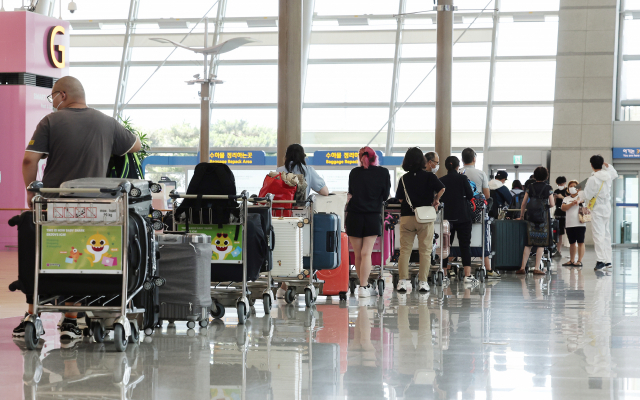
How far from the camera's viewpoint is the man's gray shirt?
467 cm

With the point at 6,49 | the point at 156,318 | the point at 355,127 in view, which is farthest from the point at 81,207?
the point at 355,127

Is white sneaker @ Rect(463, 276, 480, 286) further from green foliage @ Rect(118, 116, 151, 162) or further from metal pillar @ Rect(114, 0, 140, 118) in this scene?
metal pillar @ Rect(114, 0, 140, 118)

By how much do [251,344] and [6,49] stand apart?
36.9 ft

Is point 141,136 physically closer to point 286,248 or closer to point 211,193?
point 286,248

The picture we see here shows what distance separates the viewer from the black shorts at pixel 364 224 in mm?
7621

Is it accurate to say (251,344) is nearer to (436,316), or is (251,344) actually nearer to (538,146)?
(436,316)

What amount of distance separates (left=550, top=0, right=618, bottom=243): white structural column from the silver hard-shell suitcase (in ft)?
53.0

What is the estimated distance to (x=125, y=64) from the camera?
845 inches

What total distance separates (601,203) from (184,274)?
865 centimetres

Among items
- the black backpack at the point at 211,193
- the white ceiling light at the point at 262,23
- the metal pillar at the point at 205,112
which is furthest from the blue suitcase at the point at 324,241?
the white ceiling light at the point at 262,23

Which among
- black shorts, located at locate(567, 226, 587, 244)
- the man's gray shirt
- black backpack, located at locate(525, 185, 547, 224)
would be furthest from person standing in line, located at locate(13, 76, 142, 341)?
black shorts, located at locate(567, 226, 587, 244)

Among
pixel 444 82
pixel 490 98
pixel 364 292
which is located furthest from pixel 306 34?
pixel 364 292

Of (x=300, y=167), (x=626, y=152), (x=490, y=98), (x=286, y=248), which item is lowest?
(x=286, y=248)

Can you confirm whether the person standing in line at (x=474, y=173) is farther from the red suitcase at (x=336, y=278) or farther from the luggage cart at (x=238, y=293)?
the luggage cart at (x=238, y=293)
